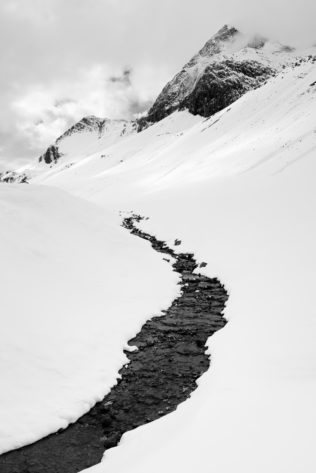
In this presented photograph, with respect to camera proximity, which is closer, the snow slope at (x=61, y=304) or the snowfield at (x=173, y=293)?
the snowfield at (x=173, y=293)

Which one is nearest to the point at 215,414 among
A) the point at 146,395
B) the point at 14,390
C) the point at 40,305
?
the point at 146,395

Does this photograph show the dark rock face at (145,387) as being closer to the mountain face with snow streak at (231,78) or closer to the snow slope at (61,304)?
the snow slope at (61,304)

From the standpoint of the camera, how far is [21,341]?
11.3m

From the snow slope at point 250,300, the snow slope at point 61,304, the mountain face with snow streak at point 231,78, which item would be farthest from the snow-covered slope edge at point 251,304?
the mountain face with snow streak at point 231,78

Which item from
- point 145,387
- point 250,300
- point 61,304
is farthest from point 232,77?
point 145,387

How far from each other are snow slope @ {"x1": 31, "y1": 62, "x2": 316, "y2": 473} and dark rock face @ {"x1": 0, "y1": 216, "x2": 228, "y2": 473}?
2.02ft

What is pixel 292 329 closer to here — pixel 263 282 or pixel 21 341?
pixel 263 282

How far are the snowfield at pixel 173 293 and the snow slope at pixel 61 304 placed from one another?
0.05 meters

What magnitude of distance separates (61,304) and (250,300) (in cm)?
720

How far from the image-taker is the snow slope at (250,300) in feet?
22.0

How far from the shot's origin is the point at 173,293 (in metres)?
18.2

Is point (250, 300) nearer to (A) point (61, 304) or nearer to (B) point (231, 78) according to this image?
Result: (A) point (61, 304)

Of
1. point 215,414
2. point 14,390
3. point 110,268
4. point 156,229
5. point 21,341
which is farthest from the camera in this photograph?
point 156,229

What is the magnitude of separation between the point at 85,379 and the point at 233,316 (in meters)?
6.06
